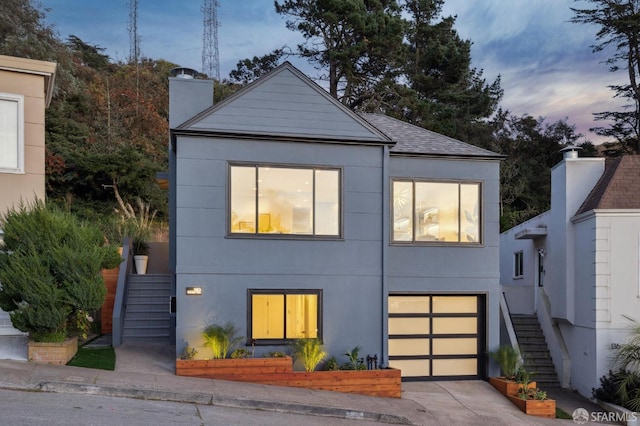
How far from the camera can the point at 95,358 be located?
451 inches

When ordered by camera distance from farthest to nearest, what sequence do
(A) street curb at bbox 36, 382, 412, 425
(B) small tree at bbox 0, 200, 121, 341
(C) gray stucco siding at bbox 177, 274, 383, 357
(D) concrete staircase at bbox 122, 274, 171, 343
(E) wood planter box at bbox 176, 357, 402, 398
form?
(D) concrete staircase at bbox 122, 274, 171, 343
(C) gray stucco siding at bbox 177, 274, 383, 357
(E) wood planter box at bbox 176, 357, 402, 398
(B) small tree at bbox 0, 200, 121, 341
(A) street curb at bbox 36, 382, 412, 425

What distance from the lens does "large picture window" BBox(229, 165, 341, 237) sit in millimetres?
12164

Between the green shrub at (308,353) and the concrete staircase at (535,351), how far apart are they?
6140 mm

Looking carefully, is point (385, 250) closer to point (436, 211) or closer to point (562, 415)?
point (436, 211)

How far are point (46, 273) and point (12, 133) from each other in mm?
3579

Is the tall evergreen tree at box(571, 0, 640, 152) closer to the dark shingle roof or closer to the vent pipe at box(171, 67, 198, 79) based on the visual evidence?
the dark shingle roof

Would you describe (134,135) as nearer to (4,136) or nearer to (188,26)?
(188,26)

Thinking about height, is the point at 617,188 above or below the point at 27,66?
below

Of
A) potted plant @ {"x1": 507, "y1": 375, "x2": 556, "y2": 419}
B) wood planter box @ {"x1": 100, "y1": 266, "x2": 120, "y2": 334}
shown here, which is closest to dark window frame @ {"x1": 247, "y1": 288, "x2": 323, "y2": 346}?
potted plant @ {"x1": 507, "y1": 375, "x2": 556, "y2": 419}

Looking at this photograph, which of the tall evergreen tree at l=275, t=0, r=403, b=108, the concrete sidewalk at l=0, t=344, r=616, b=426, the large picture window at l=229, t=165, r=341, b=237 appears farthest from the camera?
the tall evergreen tree at l=275, t=0, r=403, b=108

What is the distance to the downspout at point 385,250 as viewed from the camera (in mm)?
12516

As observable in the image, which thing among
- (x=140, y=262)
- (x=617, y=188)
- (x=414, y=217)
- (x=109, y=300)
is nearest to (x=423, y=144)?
(x=414, y=217)

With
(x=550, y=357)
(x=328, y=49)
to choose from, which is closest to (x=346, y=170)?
(x=550, y=357)

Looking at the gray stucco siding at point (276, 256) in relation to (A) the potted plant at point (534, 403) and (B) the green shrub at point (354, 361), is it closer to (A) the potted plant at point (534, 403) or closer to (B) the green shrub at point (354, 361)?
(B) the green shrub at point (354, 361)
